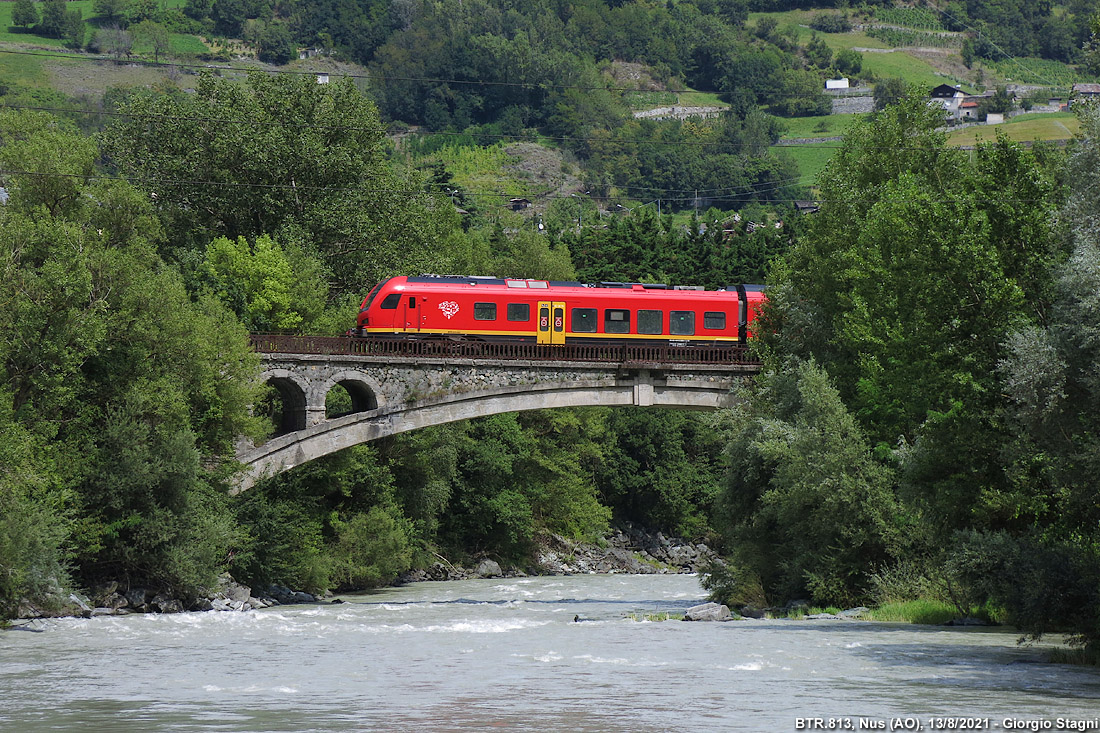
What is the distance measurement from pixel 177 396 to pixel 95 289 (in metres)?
3.64

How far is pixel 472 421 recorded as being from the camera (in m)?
67.1

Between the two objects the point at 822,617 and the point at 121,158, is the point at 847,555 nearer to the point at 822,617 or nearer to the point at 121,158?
the point at 822,617

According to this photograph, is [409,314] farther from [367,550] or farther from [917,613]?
[917,613]

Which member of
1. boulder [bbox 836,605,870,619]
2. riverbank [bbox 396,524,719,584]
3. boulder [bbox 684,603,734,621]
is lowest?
riverbank [bbox 396,524,719,584]

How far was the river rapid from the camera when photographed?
1944 cm

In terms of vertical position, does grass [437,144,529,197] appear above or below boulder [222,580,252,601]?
above

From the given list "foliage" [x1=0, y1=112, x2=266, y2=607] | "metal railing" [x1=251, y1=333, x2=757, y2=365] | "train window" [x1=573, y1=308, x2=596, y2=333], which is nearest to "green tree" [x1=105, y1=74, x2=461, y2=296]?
"metal railing" [x1=251, y1=333, x2=757, y2=365]

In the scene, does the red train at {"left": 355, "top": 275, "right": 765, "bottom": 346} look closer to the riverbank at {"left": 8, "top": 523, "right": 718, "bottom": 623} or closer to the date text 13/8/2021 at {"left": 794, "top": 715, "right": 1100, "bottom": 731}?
the riverbank at {"left": 8, "top": 523, "right": 718, "bottom": 623}

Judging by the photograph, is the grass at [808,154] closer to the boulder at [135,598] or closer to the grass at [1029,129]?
the grass at [1029,129]

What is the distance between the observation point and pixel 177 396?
39188mm

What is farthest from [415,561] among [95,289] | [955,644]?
[955,644]

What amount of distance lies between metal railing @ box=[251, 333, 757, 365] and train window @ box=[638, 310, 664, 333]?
605 mm

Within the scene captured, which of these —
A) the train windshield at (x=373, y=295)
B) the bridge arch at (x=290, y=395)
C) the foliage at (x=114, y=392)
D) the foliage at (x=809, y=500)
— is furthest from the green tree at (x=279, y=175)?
the foliage at (x=809, y=500)

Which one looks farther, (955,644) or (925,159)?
(925,159)
